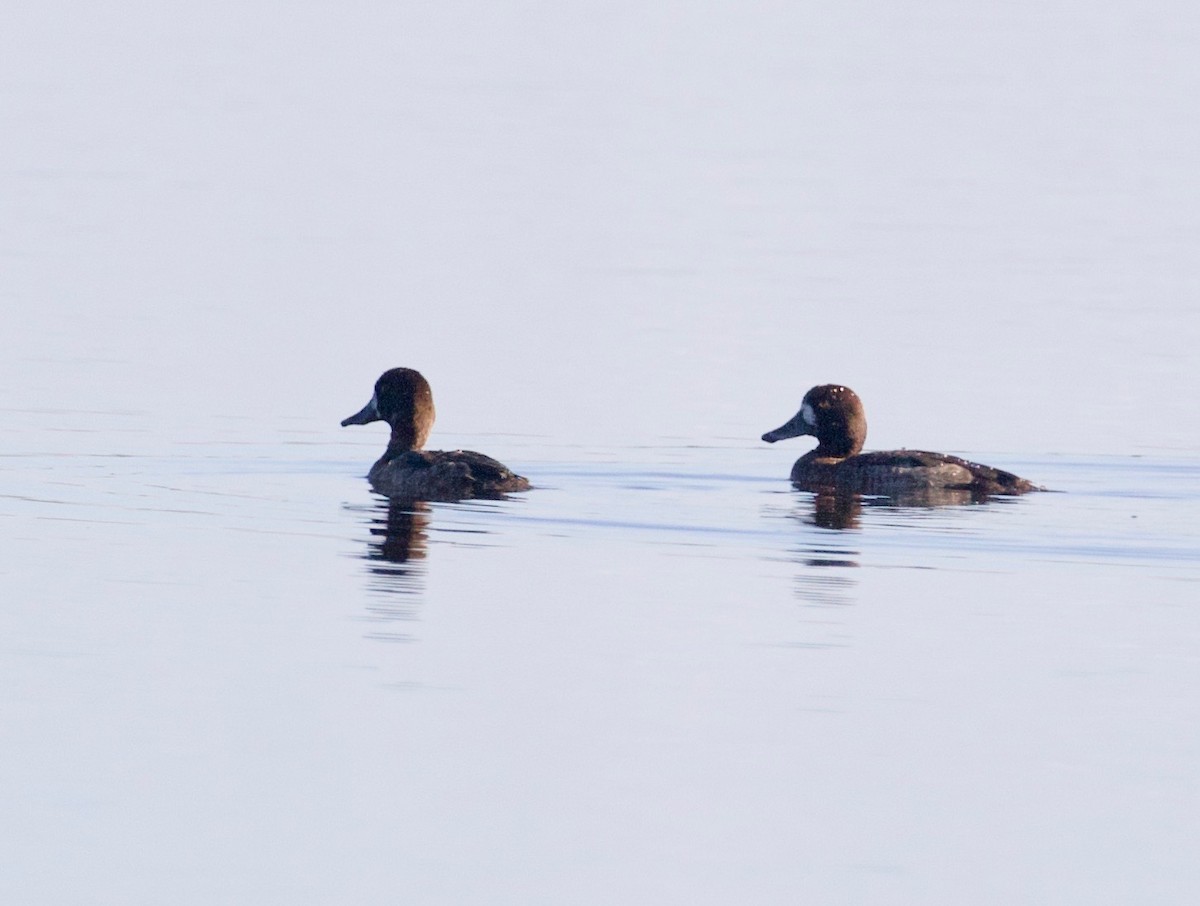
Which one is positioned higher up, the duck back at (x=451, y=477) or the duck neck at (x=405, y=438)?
the duck neck at (x=405, y=438)

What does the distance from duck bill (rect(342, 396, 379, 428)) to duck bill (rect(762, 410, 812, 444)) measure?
2.52 m

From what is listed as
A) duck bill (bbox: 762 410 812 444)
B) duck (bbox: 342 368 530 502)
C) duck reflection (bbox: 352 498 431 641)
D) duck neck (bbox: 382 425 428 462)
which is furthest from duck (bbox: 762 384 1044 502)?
duck reflection (bbox: 352 498 431 641)

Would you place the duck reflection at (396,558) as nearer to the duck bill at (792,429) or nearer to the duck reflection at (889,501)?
the duck reflection at (889,501)

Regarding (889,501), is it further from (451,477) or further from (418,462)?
(418,462)

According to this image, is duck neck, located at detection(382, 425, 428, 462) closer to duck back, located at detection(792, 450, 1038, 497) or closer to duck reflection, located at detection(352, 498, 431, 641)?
duck reflection, located at detection(352, 498, 431, 641)

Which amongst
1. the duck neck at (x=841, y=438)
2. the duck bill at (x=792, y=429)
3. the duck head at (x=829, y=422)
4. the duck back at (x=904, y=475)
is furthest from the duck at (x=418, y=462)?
the duck neck at (x=841, y=438)

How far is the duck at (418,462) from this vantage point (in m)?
15.2

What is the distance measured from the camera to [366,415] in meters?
17.2

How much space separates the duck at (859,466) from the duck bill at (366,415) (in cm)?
249

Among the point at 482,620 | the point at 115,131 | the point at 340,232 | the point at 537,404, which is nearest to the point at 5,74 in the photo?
the point at 115,131

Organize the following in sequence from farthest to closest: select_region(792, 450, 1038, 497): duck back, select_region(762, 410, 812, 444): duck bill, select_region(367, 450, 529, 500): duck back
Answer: select_region(762, 410, 812, 444): duck bill < select_region(792, 450, 1038, 497): duck back < select_region(367, 450, 529, 500): duck back

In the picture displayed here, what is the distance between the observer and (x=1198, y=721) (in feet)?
31.3

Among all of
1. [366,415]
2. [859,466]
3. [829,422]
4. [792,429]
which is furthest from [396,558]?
[829,422]

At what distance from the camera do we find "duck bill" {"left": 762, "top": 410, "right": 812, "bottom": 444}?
57.2ft
